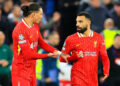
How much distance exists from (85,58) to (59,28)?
5.20 metres

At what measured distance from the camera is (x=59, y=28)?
1462 cm

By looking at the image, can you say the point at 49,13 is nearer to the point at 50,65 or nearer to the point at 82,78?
the point at 50,65

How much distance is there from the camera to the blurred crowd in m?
12.4

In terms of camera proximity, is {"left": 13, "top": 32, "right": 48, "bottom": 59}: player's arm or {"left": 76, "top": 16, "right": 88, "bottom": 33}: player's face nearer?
{"left": 13, "top": 32, "right": 48, "bottom": 59}: player's arm

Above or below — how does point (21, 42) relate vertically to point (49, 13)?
below

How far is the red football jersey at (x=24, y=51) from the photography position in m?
9.27

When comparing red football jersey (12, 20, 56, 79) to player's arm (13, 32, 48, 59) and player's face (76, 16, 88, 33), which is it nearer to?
player's arm (13, 32, 48, 59)

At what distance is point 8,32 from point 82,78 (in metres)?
4.36

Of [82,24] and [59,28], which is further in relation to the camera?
[59,28]

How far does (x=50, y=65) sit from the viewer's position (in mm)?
12430

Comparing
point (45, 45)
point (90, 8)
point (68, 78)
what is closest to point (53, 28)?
point (90, 8)

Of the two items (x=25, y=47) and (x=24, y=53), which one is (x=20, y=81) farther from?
(x=25, y=47)

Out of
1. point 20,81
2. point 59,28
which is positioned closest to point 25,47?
point 20,81

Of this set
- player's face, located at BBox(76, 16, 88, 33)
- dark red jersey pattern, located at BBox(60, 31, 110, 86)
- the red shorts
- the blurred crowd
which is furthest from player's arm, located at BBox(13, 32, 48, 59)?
the blurred crowd
